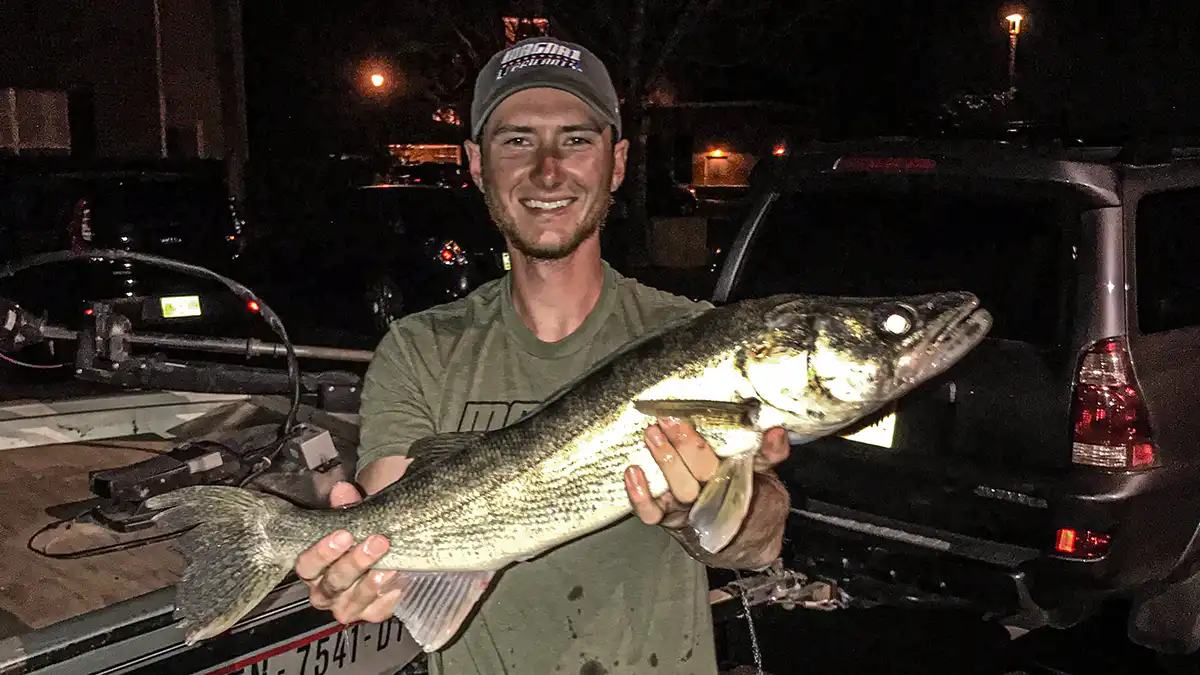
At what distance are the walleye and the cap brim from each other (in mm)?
724

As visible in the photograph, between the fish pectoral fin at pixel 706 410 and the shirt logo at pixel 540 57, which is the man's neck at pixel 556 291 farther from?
the shirt logo at pixel 540 57

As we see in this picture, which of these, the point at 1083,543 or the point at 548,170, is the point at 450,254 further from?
the point at 548,170

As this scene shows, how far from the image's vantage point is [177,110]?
22.1 m

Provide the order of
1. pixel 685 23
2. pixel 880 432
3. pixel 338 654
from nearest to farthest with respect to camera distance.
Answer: pixel 338 654 → pixel 880 432 → pixel 685 23

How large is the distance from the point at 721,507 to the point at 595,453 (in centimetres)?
33

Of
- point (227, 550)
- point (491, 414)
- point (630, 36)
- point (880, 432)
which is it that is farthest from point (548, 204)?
point (630, 36)

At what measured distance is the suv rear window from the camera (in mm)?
4141

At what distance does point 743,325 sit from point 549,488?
61 cm

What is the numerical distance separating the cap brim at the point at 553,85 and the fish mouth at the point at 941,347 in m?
1.07

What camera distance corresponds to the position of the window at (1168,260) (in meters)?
4.09

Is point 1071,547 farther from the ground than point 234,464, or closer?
closer

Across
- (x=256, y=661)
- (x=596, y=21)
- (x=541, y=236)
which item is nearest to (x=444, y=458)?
(x=541, y=236)

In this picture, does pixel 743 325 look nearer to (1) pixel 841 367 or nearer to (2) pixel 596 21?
(1) pixel 841 367

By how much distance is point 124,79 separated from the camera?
67.8ft
